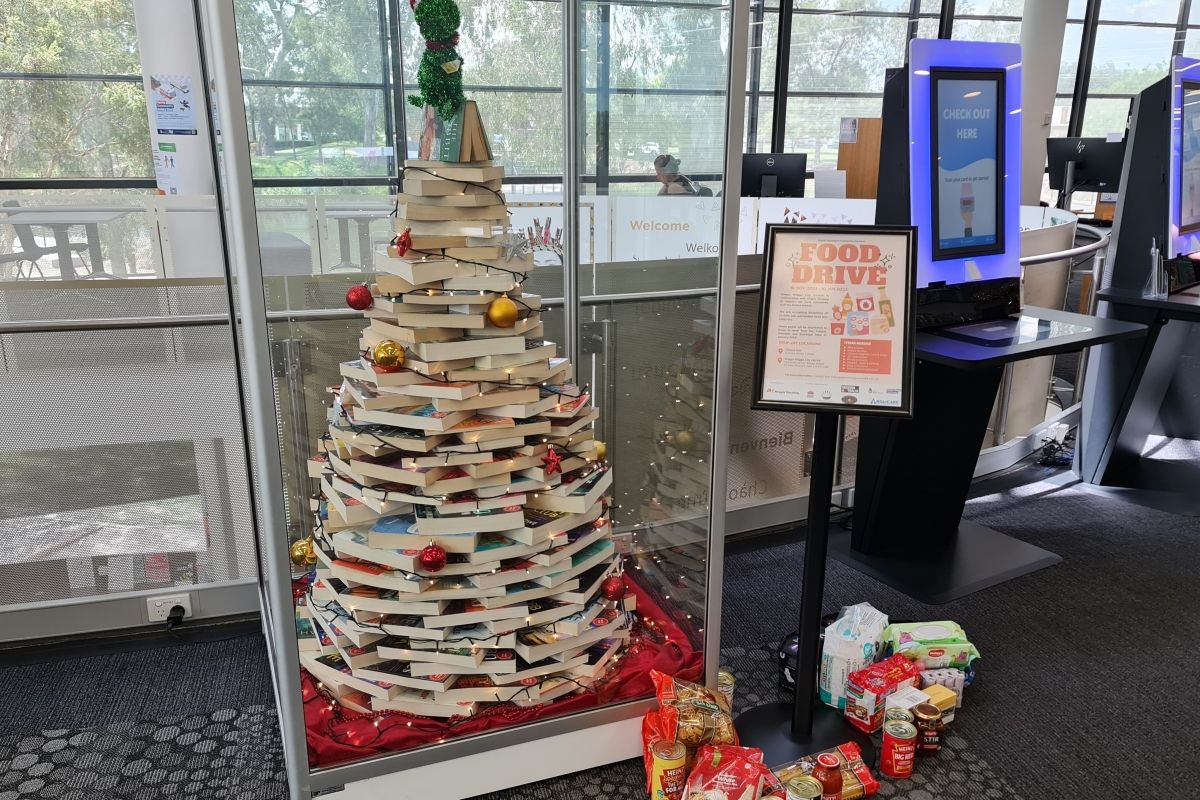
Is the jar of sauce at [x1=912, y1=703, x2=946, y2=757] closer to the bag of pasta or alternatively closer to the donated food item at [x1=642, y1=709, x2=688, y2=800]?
the bag of pasta

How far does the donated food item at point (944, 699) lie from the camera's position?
2.43 meters

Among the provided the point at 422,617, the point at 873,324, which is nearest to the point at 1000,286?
the point at 873,324

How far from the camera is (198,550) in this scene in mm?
2842

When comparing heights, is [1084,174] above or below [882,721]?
above

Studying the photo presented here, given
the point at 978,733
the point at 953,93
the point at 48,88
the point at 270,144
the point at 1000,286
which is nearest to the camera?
the point at 270,144

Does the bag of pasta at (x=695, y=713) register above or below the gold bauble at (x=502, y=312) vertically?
below

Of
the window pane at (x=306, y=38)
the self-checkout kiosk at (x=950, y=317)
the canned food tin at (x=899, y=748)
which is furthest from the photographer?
the self-checkout kiosk at (x=950, y=317)

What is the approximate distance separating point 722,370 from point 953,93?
55.8 inches

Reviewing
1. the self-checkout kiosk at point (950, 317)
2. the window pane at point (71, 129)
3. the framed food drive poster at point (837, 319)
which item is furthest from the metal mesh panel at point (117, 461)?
the window pane at point (71, 129)

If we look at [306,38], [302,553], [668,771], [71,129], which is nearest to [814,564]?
[668,771]

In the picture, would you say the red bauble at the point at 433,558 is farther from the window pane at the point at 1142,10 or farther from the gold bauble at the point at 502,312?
the window pane at the point at 1142,10

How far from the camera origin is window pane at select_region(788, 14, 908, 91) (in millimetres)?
9117

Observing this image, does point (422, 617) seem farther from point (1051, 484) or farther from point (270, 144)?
point (1051, 484)

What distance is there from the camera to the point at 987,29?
1038cm
